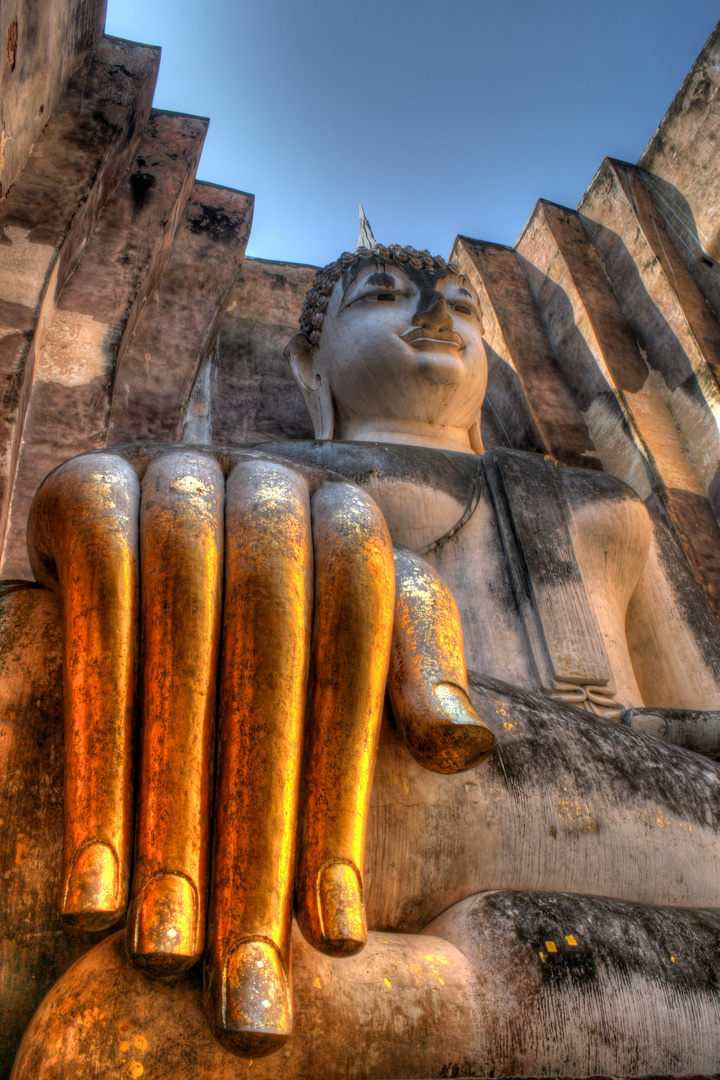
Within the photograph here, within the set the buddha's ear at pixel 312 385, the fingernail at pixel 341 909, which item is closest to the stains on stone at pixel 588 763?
the fingernail at pixel 341 909

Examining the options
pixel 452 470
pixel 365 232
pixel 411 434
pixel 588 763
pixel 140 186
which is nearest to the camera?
pixel 588 763

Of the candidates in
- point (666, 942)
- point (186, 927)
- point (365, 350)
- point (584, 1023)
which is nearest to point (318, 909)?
point (186, 927)

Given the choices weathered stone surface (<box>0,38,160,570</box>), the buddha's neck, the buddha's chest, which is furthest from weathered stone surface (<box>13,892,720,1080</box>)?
the buddha's neck

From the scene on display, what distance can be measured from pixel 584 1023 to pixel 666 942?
25cm

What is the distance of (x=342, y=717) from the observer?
4.73 ft

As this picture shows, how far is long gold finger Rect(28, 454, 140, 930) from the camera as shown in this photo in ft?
3.96

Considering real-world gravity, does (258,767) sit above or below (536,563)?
below

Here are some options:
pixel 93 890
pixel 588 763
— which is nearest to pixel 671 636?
pixel 588 763

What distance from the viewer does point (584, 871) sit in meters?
1.71

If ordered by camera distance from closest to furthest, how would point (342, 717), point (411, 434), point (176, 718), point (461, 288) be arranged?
point (176, 718)
point (342, 717)
point (411, 434)
point (461, 288)

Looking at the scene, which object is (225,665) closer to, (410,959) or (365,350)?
(410,959)

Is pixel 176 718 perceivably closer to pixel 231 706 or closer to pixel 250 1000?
pixel 231 706

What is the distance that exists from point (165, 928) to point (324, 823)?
30cm

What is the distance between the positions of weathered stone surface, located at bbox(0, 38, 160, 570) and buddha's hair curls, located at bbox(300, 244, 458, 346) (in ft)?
3.43
